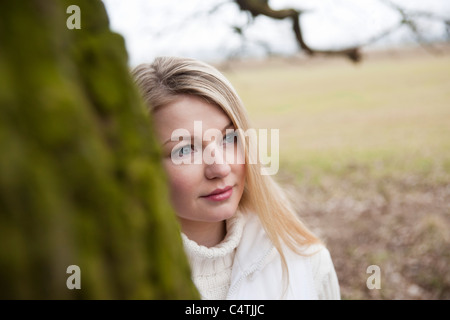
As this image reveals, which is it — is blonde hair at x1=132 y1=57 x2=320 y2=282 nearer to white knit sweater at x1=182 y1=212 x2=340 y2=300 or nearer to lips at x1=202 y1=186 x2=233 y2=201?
white knit sweater at x1=182 y1=212 x2=340 y2=300

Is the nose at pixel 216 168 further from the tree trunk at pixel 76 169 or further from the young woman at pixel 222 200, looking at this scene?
the tree trunk at pixel 76 169

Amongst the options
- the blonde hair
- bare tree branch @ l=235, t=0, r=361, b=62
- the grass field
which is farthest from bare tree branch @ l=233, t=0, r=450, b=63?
the blonde hair

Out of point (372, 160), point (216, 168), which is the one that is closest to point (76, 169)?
point (216, 168)

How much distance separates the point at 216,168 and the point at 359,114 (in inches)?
547

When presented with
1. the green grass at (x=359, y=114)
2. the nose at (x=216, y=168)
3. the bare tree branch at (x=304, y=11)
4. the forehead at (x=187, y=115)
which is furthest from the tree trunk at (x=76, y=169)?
the green grass at (x=359, y=114)

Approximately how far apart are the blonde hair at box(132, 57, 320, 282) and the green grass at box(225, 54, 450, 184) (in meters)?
5.72

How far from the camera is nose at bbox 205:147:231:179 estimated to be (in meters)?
1.92

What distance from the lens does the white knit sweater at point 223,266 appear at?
2143mm

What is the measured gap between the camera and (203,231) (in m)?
2.25

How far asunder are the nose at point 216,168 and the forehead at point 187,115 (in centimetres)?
17

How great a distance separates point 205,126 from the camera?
203 centimetres

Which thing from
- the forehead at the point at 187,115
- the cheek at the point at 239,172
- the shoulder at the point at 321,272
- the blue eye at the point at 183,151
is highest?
the forehead at the point at 187,115
